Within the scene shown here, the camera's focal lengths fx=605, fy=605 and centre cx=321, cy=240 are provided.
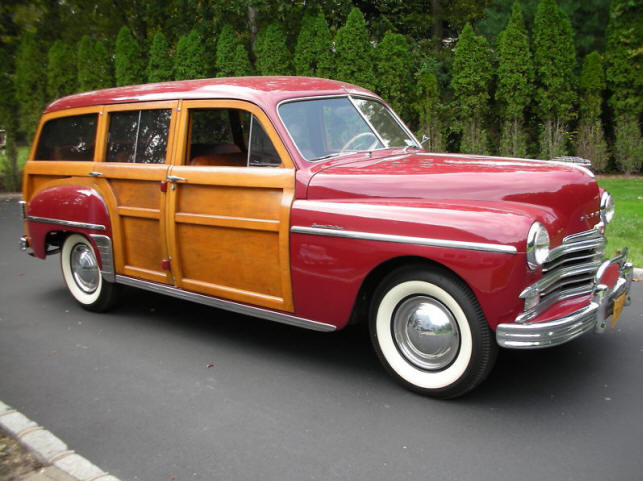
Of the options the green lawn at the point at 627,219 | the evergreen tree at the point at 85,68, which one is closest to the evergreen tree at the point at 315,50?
Answer: the evergreen tree at the point at 85,68

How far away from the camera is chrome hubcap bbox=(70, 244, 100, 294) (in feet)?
18.1

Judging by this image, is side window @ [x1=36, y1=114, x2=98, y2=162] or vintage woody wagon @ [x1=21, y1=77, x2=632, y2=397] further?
side window @ [x1=36, y1=114, x2=98, y2=162]

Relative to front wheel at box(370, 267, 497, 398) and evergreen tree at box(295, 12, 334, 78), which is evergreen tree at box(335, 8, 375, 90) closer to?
evergreen tree at box(295, 12, 334, 78)

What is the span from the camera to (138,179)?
4.81 meters

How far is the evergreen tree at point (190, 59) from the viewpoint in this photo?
14.5 m

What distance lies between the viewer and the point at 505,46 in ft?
42.8

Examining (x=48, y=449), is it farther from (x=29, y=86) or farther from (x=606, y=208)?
(x=29, y=86)

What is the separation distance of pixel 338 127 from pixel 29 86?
13200 millimetres

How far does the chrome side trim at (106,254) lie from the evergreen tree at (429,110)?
9.48 metres

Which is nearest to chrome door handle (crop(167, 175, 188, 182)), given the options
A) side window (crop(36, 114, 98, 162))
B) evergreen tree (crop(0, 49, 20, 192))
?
side window (crop(36, 114, 98, 162))

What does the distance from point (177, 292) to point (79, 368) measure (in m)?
0.89

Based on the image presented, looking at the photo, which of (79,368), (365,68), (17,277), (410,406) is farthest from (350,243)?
(365,68)

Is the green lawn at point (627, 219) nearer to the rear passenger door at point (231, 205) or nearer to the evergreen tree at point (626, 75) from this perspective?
the evergreen tree at point (626, 75)

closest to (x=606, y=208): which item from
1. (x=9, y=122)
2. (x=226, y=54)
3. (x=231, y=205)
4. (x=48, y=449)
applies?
(x=231, y=205)
